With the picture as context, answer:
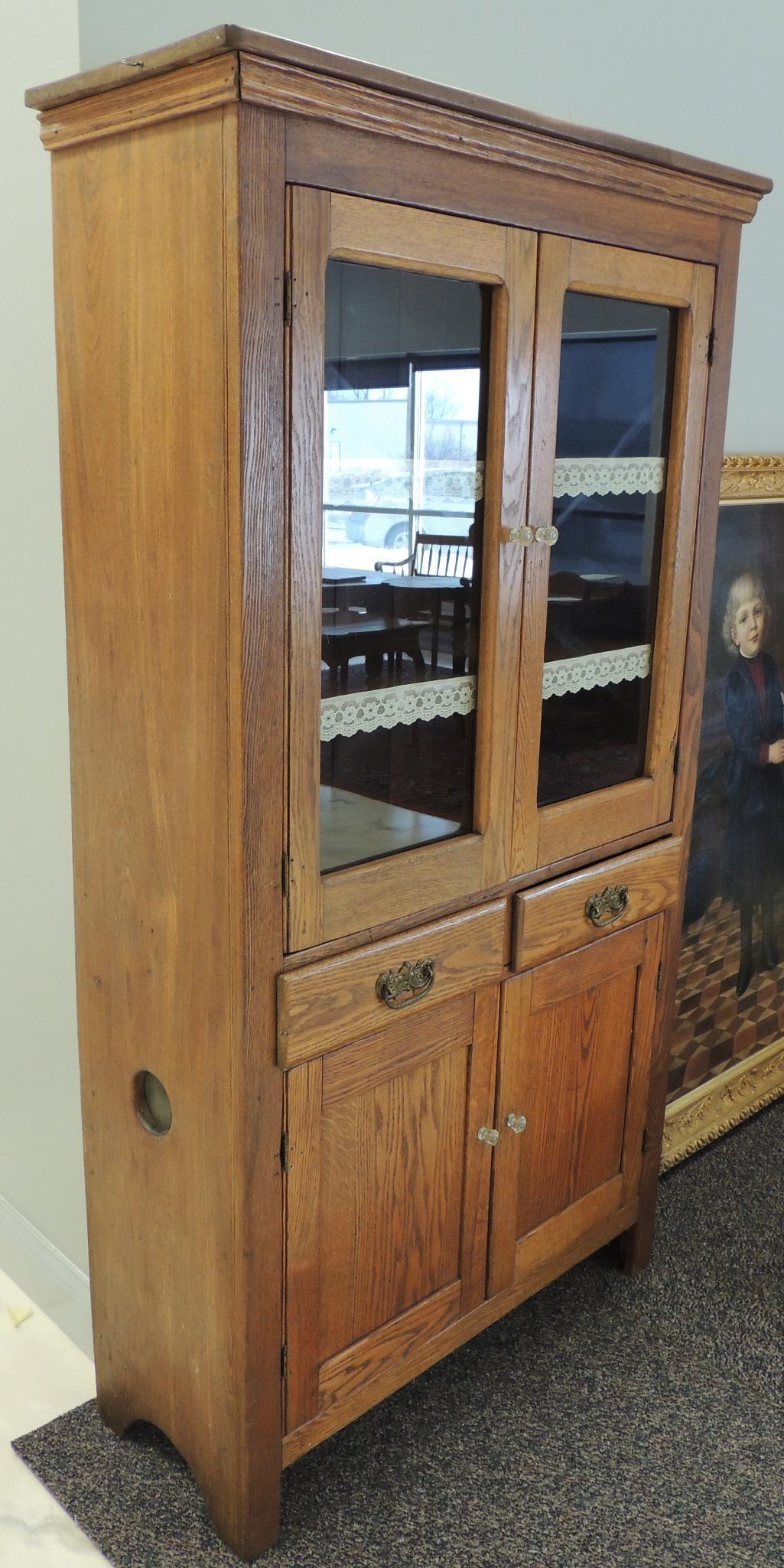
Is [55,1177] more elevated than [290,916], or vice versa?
[290,916]

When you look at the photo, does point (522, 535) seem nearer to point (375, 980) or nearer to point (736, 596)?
point (375, 980)

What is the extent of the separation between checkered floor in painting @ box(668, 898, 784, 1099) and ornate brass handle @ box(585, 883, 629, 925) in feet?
2.15

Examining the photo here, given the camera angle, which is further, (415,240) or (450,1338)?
(450,1338)

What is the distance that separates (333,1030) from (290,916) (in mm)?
180

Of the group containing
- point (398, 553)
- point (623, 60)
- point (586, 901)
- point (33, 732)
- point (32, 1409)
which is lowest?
point (32, 1409)

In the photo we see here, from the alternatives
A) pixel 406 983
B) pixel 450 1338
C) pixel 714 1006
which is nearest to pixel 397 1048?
pixel 406 983

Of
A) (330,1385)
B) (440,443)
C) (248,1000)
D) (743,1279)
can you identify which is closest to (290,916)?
(248,1000)

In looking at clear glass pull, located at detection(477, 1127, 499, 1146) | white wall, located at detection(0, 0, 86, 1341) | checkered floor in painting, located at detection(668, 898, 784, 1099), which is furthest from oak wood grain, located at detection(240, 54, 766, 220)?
checkered floor in painting, located at detection(668, 898, 784, 1099)

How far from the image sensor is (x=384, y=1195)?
169 cm

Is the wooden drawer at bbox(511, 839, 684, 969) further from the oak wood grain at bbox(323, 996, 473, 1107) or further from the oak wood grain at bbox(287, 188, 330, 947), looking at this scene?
the oak wood grain at bbox(287, 188, 330, 947)

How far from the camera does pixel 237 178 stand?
120cm

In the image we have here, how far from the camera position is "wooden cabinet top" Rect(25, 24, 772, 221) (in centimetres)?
117

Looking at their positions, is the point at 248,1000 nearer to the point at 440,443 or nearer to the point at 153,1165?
the point at 153,1165

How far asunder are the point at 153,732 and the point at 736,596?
1404mm
